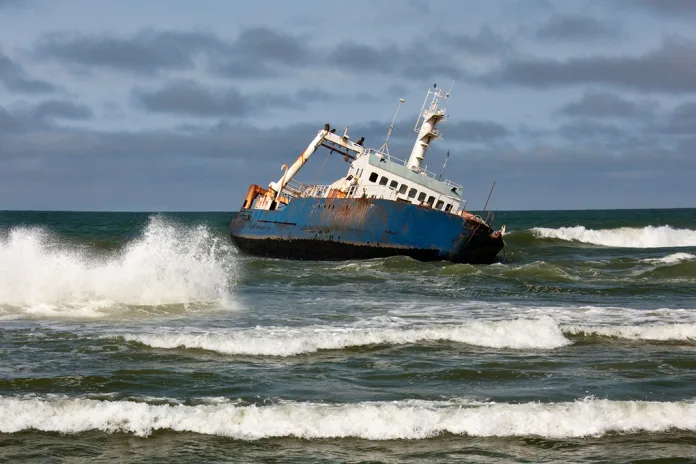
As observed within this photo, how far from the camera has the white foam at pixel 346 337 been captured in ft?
45.9

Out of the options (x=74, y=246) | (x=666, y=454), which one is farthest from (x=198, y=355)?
(x=74, y=246)

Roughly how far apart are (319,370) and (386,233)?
789 inches

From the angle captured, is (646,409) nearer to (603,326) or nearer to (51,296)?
(603,326)

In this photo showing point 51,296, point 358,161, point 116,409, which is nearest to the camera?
point 116,409

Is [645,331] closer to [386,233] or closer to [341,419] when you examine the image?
[341,419]

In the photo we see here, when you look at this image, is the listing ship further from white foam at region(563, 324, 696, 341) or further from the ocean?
white foam at region(563, 324, 696, 341)

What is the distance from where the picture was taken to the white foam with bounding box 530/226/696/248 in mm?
65438

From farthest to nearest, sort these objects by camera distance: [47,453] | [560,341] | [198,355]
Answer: [560,341]
[198,355]
[47,453]

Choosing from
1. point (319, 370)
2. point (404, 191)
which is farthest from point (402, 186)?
point (319, 370)

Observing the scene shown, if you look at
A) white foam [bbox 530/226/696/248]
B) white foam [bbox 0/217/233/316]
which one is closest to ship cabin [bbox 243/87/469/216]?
white foam [bbox 0/217/233/316]

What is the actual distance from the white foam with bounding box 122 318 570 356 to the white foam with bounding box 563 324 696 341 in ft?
2.00

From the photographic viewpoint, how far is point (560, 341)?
1519cm

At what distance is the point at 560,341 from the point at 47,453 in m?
9.17

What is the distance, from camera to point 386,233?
32406 mm
